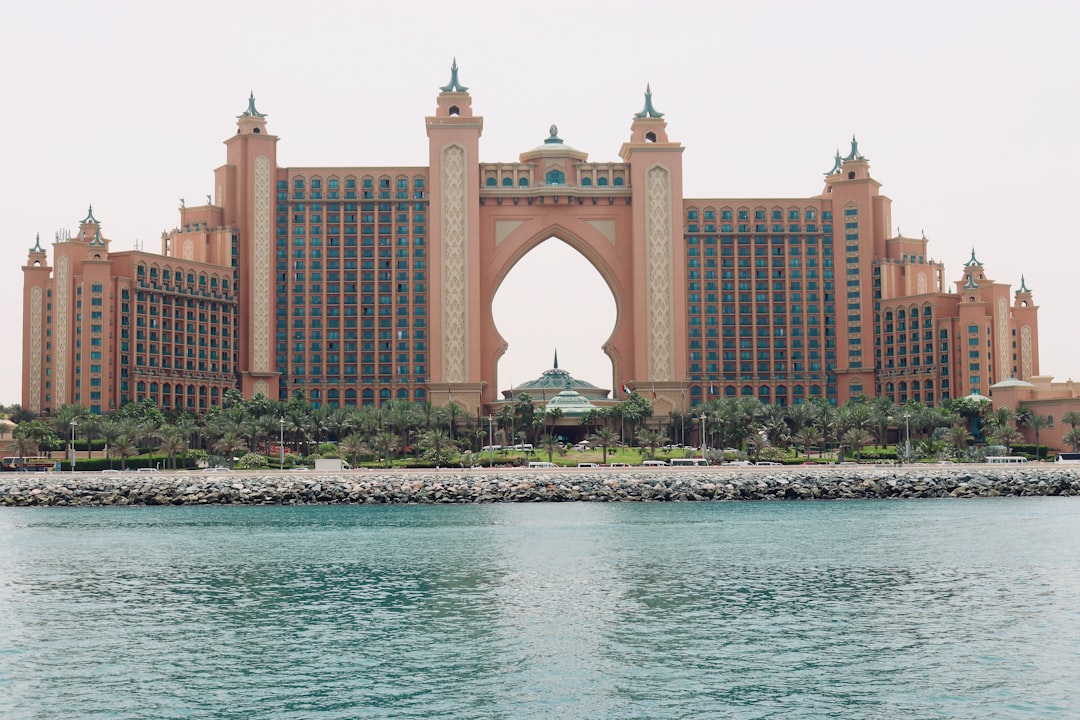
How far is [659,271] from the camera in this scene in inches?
7032

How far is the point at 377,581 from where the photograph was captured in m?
52.8

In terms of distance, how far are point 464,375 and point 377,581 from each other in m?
122

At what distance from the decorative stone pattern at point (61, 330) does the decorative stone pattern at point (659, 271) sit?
7744 centimetres

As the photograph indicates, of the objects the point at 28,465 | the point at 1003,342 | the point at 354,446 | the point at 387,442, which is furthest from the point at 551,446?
the point at 1003,342

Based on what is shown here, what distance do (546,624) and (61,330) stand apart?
455ft

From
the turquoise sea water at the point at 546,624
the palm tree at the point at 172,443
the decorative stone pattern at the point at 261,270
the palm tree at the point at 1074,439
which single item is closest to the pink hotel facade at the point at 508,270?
the decorative stone pattern at the point at 261,270

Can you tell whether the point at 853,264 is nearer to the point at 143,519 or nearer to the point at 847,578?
the point at 143,519

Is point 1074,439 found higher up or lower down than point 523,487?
higher up

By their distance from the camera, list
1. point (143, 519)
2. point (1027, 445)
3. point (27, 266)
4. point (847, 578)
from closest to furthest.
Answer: point (847, 578) → point (143, 519) → point (1027, 445) → point (27, 266)

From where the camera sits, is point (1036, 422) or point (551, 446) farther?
point (1036, 422)

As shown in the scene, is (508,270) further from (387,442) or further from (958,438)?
(958,438)

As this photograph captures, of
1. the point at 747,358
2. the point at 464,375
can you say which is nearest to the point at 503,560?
the point at 464,375

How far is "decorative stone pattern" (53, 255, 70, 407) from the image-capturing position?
164m

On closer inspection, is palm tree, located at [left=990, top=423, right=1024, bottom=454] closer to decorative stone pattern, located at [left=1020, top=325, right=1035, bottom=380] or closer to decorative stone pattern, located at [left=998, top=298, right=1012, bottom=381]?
decorative stone pattern, located at [left=998, top=298, right=1012, bottom=381]
